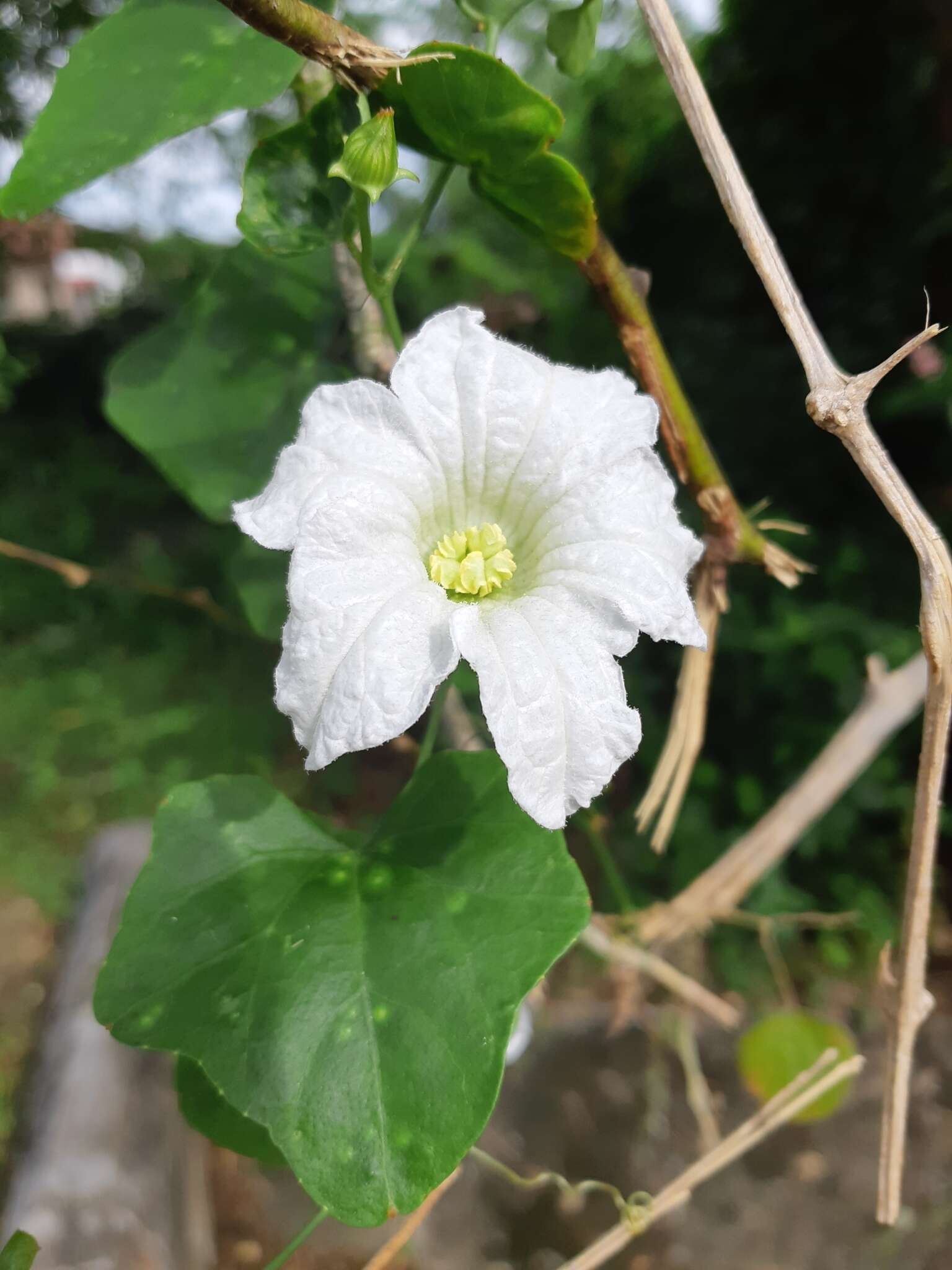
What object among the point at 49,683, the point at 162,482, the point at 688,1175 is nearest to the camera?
the point at 688,1175

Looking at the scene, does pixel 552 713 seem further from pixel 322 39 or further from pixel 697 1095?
pixel 697 1095

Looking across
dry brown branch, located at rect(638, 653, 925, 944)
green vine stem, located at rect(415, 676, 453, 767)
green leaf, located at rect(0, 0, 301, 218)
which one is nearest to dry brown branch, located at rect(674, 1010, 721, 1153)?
dry brown branch, located at rect(638, 653, 925, 944)

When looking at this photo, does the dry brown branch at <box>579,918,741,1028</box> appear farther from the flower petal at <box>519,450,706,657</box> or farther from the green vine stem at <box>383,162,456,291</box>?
the green vine stem at <box>383,162,456,291</box>

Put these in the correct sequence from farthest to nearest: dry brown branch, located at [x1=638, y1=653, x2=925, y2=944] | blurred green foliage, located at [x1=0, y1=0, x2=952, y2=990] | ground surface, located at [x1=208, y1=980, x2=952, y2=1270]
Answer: blurred green foliage, located at [x1=0, y1=0, x2=952, y2=990] → ground surface, located at [x1=208, y1=980, x2=952, y2=1270] → dry brown branch, located at [x1=638, y1=653, x2=925, y2=944]

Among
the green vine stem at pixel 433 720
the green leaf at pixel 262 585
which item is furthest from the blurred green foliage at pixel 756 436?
the green vine stem at pixel 433 720

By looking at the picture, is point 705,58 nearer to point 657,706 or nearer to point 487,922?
point 657,706

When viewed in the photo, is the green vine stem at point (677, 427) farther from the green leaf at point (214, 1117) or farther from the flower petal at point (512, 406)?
the green leaf at point (214, 1117)

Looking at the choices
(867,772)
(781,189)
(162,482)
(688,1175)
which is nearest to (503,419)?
(688,1175)
